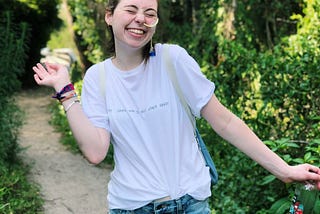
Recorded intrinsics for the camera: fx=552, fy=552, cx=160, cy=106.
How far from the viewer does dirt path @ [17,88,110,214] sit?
193 inches

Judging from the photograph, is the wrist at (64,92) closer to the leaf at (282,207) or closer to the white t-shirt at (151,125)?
the white t-shirt at (151,125)

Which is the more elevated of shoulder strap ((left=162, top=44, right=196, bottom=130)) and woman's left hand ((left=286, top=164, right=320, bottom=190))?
shoulder strap ((left=162, top=44, right=196, bottom=130))

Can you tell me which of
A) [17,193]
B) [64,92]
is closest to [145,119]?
[64,92]

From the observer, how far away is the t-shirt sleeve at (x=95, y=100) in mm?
1930

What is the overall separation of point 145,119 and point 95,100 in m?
0.20

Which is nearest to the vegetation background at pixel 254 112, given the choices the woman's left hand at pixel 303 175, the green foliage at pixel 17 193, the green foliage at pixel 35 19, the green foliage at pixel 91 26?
the green foliage at pixel 17 193

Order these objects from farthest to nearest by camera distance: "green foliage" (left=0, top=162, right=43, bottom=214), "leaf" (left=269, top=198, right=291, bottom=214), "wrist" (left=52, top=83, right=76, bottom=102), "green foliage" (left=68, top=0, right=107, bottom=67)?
"green foliage" (left=68, top=0, right=107, bottom=67), "green foliage" (left=0, top=162, right=43, bottom=214), "leaf" (left=269, top=198, right=291, bottom=214), "wrist" (left=52, top=83, right=76, bottom=102)

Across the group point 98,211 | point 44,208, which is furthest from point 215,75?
point 44,208

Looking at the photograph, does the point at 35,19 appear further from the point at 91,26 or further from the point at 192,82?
the point at 192,82

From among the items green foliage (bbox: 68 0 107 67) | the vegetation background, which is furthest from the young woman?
green foliage (bbox: 68 0 107 67)

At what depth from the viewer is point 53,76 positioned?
192cm

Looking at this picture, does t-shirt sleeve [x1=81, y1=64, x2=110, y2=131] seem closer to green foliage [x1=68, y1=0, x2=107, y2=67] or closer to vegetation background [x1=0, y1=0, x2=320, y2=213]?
vegetation background [x1=0, y1=0, x2=320, y2=213]

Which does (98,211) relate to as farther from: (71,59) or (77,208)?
(71,59)

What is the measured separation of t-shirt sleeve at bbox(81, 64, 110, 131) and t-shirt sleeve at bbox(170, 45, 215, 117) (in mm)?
285
